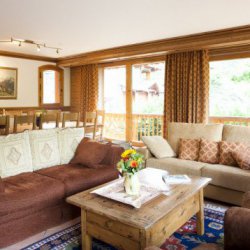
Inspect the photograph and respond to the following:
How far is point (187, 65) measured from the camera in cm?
547

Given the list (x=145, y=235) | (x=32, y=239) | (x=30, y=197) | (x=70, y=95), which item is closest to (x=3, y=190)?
(x=30, y=197)

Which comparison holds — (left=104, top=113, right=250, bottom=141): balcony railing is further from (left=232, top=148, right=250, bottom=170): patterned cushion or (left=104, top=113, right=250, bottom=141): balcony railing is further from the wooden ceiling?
(left=232, top=148, right=250, bottom=170): patterned cushion

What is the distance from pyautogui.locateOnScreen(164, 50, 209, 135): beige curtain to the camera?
17.4ft

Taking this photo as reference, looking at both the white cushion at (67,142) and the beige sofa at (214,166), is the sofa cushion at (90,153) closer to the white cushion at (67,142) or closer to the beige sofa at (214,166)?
the white cushion at (67,142)

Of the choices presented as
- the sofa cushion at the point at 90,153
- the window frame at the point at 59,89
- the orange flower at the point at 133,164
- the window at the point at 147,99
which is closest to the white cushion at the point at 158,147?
the sofa cushion at the point at 90,153

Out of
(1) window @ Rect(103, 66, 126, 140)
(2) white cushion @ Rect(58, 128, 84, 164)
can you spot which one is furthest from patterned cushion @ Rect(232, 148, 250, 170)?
(1) window @ Rect(103, 66, 126, 140)

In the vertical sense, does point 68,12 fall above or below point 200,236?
above

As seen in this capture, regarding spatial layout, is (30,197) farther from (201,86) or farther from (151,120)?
(151,120)

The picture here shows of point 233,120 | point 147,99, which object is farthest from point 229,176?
point 147,99

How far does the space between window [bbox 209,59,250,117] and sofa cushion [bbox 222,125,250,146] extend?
1.90 m

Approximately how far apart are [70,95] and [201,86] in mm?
4267

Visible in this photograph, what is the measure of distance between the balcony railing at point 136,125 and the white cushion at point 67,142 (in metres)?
3.27

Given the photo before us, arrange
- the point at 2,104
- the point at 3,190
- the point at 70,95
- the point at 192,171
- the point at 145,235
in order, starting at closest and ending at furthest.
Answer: the point at 145,235 → the point at 3,190 → the point at 192,171 → the point at 2,104 → the point at 70,95

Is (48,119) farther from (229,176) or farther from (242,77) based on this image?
(242,77)
